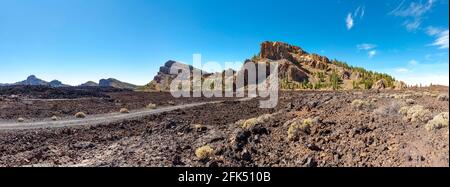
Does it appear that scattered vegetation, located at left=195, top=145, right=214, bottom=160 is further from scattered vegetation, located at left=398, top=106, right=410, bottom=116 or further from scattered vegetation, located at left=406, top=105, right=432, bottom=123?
scattered vegetation, located at left=398, top=106, right=410, bottom=116

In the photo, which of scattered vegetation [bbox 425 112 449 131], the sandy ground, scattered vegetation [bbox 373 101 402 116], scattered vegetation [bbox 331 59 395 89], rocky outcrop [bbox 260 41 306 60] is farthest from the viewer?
rocky outcrop [bbox 260 41 306 60]

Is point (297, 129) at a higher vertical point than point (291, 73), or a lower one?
lower

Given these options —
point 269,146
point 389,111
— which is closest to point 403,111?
point 389,111

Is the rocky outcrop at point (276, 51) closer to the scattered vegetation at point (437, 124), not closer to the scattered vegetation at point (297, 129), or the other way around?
the scattered vegetation at point (297, 129)

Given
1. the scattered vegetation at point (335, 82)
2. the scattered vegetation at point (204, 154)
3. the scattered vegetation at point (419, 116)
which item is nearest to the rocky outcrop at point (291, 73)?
the scattered vegetation at point (335, 82)

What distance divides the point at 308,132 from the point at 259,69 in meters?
133

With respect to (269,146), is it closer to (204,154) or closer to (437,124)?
(204,154)

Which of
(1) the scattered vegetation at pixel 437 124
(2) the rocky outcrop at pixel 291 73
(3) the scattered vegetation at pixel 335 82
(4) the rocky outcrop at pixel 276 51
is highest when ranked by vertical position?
(4) the rocky outcrop at pixel 276 51

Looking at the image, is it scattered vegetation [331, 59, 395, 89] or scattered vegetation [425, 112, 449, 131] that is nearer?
scattered vegetation [425, 112, 449, 131]

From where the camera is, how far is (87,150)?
17203mm

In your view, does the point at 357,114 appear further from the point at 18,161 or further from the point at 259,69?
the point at 259,69

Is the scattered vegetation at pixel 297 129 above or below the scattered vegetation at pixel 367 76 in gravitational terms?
below

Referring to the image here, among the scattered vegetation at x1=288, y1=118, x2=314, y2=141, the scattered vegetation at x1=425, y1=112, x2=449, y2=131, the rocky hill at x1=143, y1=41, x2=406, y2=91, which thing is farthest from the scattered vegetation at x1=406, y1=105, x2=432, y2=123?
the rocky hill at x1=143, y1=41, x2=406, y2=91

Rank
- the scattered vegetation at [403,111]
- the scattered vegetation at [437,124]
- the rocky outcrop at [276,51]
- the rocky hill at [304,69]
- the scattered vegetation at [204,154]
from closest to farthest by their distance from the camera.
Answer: the scattered vegetation at [437,124], the scattered vegetation at [204,154], the scattered vegetation at [403,111], the rocky hill at [304,69], the rocky outcrop at [276,51]
